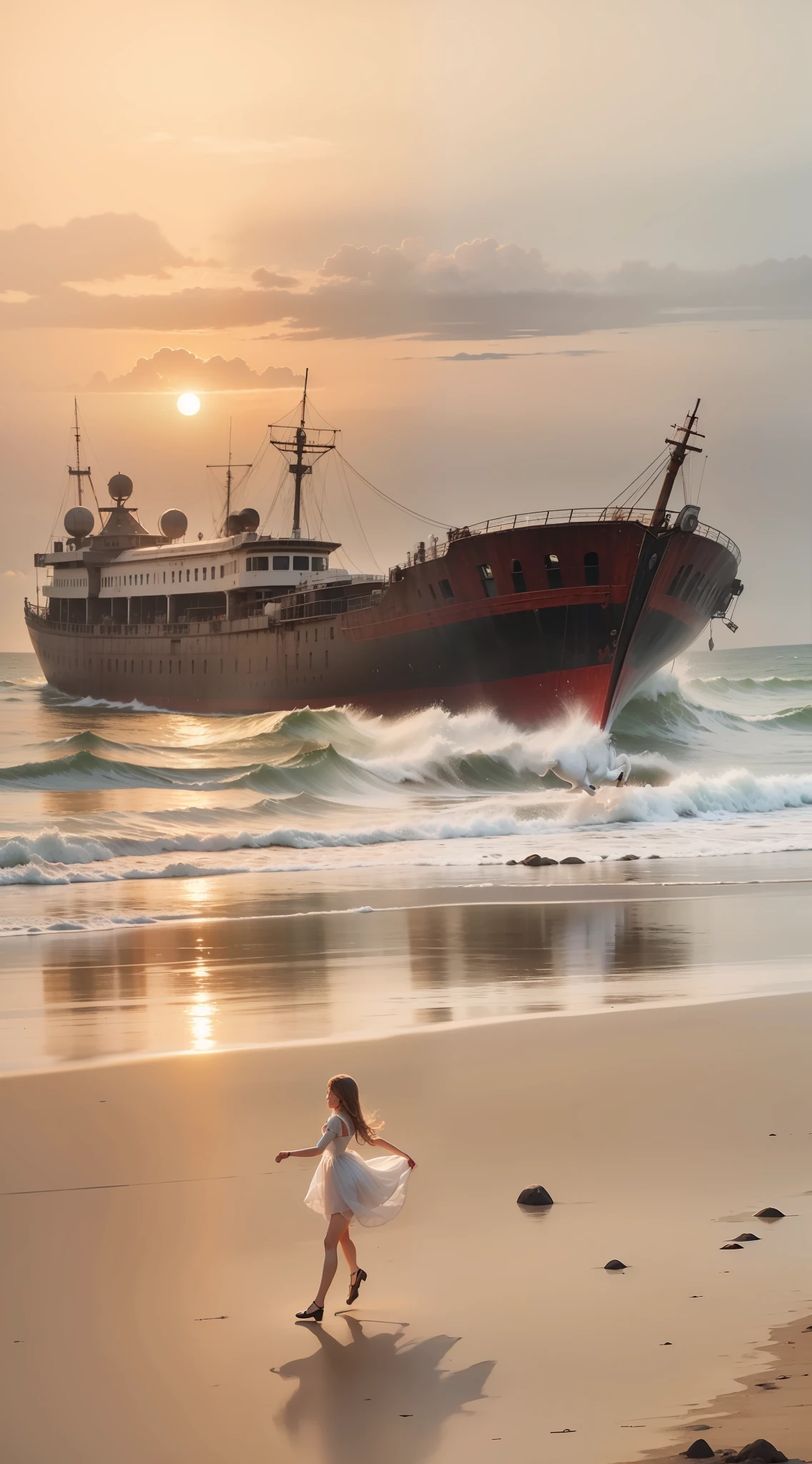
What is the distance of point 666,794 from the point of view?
52.3ft

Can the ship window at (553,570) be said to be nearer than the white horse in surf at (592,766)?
No

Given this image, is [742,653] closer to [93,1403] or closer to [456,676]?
[456,676]

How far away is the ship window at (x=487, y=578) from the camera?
19.5 m

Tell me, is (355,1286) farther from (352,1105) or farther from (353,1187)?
(352,1105)

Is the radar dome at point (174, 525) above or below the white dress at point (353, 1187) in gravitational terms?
above

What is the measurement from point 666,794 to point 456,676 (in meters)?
4.46

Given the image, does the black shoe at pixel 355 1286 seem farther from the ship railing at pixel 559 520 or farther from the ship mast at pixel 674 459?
the ship railing at pixel 559 520

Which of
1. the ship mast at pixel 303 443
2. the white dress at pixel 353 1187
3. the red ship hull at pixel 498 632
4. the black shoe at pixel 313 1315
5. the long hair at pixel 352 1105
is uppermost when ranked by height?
the ship mast at pixel 303 443

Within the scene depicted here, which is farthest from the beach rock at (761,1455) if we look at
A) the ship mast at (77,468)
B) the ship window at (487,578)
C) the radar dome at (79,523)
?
the ship window at (487,578)

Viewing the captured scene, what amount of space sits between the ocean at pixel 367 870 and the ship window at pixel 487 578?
1.97m

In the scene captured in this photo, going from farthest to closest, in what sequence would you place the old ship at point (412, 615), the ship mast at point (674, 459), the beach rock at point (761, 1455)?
the old ship at point (412, 615) < the ship mast at point (674, 459) < the beach rock at point (761, 1455)

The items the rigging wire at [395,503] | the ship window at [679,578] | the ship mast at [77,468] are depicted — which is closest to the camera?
the ship mast at [77,468]

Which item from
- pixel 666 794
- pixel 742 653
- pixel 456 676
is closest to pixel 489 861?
pixel 666 794

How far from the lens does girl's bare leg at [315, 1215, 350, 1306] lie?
7.86 feet
